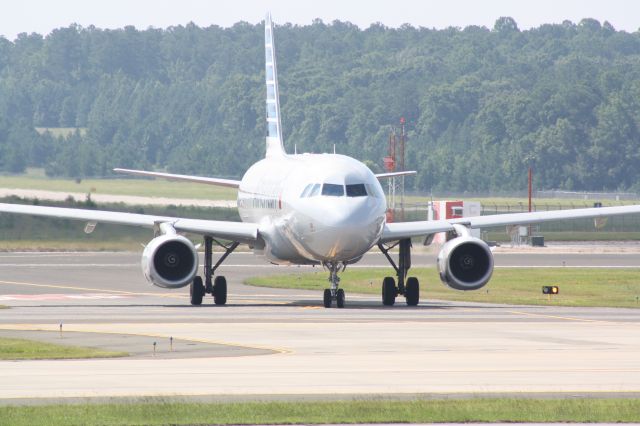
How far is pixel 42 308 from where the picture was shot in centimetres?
4462

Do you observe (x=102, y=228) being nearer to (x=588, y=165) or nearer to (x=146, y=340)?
(x=146, y=340)

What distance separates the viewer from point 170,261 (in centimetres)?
4469

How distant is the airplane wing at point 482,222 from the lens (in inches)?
1812

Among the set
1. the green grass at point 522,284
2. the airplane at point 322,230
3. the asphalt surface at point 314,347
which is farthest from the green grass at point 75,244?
the airplane at point 322,230

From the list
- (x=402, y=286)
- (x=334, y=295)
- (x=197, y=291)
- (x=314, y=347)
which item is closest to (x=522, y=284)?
(x=402, y=286)

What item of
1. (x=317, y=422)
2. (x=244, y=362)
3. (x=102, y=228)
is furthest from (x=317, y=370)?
(x=102, y=228)

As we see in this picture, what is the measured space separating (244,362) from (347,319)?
37.0ft

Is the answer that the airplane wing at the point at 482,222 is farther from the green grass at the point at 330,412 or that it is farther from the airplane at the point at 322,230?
the green grass at the point at 330,412

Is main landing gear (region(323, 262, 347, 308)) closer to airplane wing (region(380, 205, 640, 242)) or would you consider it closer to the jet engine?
airplane wing (region(380, 205, 640, 242))

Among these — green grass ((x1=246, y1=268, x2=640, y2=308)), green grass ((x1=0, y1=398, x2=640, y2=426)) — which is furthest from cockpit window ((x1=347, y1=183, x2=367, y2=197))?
green grass ((x1=0, y1=398, x2=640, y2=426))

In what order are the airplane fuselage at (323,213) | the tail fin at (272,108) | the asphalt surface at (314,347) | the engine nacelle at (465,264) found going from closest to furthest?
the asphalt surface at (314,347) < the airplane fuselage at (323,213) < the engine nacelle at (465,264) < the tail fin at (272,108)

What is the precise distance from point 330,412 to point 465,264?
23.5 metres

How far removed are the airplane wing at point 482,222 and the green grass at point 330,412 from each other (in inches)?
907

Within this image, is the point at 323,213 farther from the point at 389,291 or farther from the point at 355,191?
the point at 389,291
